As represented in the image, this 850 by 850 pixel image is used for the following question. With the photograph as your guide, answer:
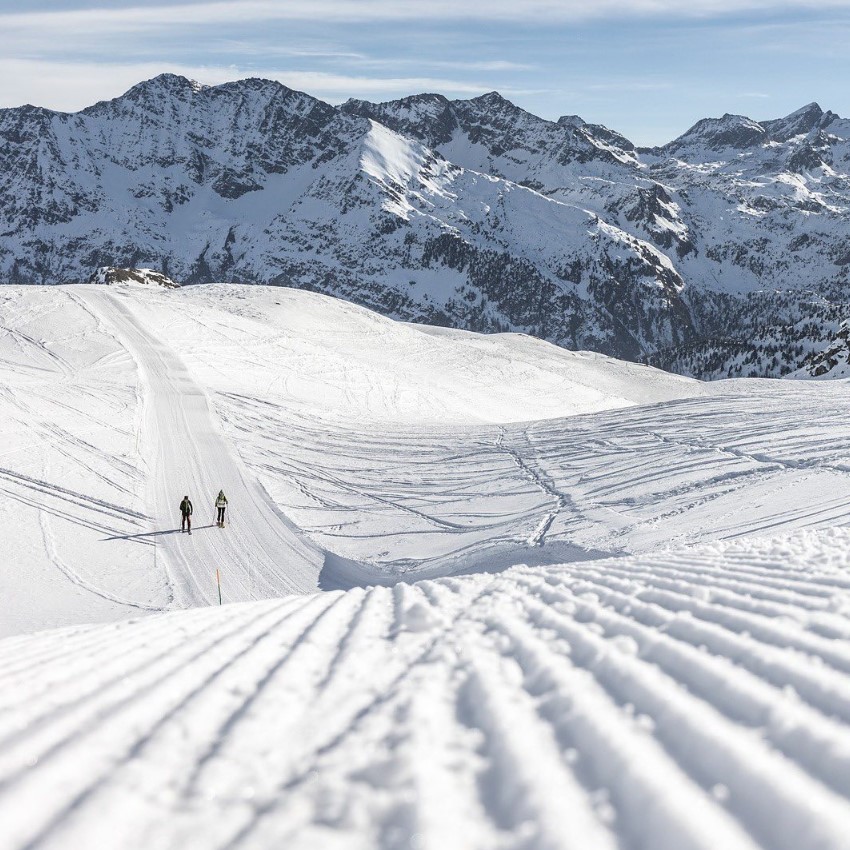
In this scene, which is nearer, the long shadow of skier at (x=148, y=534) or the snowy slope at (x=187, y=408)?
the snowy slope at (x=187, y=408)

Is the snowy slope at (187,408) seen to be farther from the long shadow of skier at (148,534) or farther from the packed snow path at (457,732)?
the packed snow path at (457,732)

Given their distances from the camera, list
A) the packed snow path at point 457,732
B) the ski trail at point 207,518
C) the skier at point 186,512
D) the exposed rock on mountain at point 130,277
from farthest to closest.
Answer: the exposed rock on mountain at point 130,277
the skier at point 186,512
the ski trail at point 207,518
the packed snow path at point 457,732

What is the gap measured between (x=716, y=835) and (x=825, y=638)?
2389mm

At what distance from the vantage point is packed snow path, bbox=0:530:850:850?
9.48 feet

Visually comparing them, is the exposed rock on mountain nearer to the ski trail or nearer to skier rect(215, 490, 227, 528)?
the ski trail

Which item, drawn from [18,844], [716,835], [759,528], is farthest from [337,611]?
[759,528]

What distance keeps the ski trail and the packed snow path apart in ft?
31.8

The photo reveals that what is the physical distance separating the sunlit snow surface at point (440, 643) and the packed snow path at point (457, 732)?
0.06 ft

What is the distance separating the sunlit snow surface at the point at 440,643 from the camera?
119 inches

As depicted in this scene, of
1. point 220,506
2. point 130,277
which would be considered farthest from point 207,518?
point 130,277

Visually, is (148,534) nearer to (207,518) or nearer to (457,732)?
(207,518)

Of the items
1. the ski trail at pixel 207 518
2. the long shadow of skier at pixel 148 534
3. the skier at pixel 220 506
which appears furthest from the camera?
the skier at pixel 220 506

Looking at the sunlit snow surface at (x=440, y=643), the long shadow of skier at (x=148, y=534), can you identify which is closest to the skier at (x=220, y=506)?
the long shadow of skier at (x=148, y=534)

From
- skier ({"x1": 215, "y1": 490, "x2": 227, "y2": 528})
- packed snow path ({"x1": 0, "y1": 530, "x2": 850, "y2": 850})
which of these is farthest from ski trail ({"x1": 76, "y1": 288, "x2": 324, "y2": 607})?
packed snow path ({"x1": 0, "y1": 530, "x2": 850, "y2": 850})
